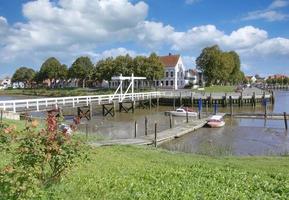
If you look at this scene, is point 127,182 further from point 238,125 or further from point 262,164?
point 238,125

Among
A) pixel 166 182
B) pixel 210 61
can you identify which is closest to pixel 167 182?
pixel 166 182

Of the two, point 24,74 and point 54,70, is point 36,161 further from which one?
point 24,74

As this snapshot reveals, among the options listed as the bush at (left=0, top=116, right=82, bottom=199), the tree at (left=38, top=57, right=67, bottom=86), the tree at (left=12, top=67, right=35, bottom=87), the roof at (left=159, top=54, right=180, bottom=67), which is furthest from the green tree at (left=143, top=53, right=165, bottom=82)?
the tree at (left=12, top=67, right=35, bottom=87)

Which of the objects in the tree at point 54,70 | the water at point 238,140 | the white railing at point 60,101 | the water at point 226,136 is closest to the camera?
the water at point 238,140

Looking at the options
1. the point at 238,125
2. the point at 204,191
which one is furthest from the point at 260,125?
the point at 204,191

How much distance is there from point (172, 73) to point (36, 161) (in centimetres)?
10496

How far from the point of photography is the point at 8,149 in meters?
10.1

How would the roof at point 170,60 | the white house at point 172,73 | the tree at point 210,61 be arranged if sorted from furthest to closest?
1. the roof at point 170,60
2. the white house at point 172,73
3. the tree at point 210,61

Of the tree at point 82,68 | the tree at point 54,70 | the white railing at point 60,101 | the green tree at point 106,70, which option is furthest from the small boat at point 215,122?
the tree at point 54,70

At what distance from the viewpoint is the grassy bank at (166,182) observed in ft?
29.1

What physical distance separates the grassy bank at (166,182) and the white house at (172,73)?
319 ft

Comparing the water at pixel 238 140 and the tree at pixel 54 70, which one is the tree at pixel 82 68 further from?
the water at pixel 238 140

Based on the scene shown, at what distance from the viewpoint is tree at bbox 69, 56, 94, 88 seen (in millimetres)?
116125

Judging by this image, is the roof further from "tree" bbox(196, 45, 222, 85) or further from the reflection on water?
the reflection on water
